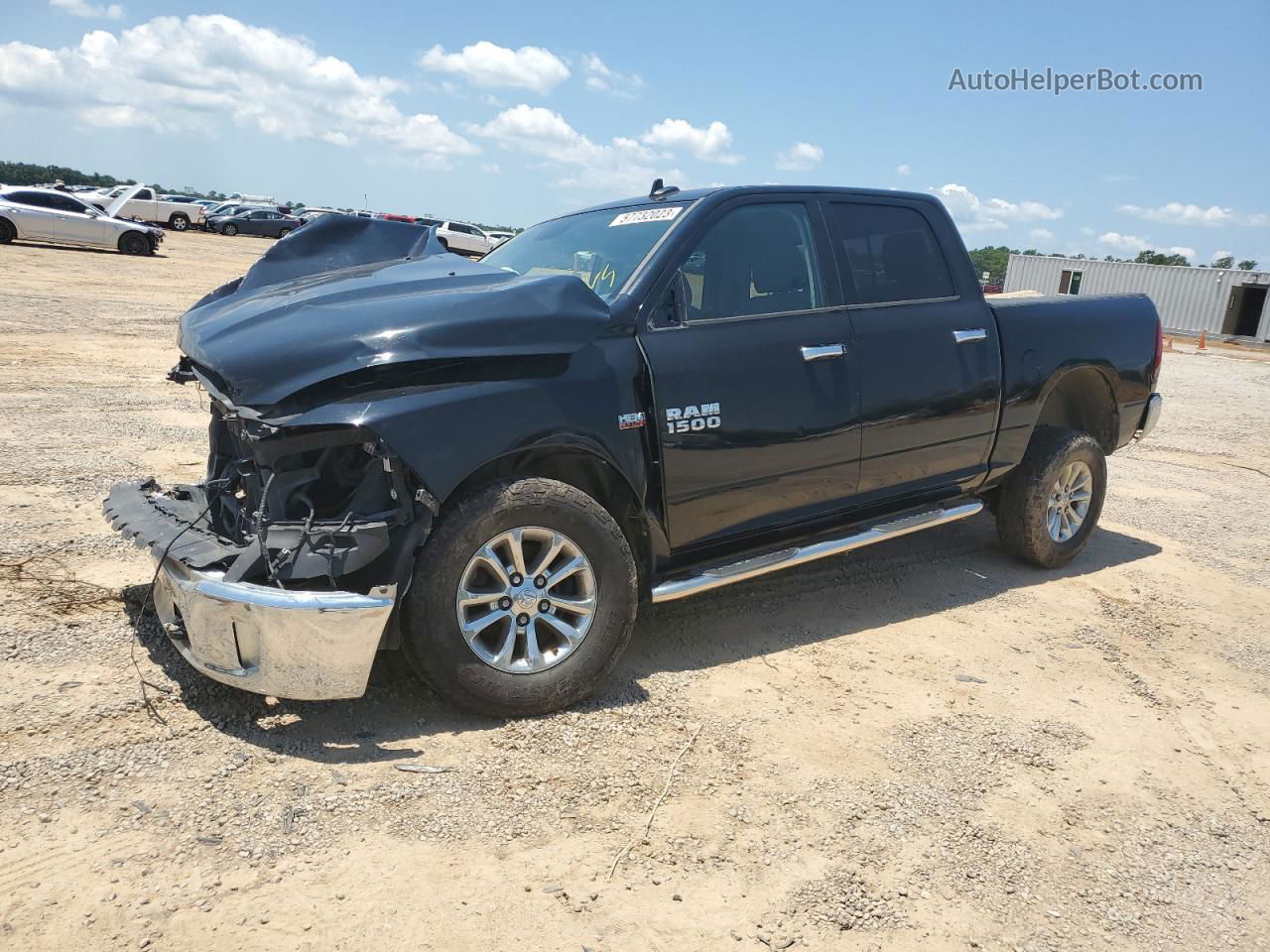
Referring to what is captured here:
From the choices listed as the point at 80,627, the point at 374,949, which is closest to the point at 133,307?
the point at 80,627

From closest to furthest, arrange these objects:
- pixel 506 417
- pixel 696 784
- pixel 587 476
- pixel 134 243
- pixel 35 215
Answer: pixel 696 784, pixel 506 417, pixel 587 476, pixel 35 215, pixel 134 243

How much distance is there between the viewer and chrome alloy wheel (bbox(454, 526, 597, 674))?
340 centimetres

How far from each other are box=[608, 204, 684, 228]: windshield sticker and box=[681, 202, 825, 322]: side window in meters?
0.21

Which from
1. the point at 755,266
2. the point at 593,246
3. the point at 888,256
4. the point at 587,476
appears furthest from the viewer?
the point at 888,256

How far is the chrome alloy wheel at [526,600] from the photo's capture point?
11.2ft

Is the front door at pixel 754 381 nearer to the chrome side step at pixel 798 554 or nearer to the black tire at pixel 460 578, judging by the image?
the chrome side step at pixel 798 554

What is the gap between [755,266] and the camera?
4.30 metres

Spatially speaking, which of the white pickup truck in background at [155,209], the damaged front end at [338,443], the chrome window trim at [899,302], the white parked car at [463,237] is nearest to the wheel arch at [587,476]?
the damaged front end at [338,443]

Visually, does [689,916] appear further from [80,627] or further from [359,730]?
[80,627]

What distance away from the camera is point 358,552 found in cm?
316

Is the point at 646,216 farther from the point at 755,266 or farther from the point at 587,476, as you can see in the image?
the point at 587,476

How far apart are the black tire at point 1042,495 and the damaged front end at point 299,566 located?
3701mm

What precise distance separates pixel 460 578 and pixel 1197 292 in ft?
139

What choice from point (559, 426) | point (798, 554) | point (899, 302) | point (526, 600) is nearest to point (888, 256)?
point (899, 302)
